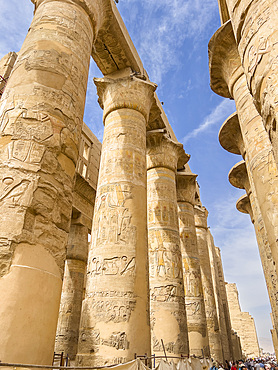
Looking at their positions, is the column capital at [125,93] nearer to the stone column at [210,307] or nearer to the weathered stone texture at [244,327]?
the stone column at [210,307]

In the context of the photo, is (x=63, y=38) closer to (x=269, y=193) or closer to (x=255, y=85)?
(x=255, y=85)

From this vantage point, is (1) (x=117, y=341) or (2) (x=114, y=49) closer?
(1) (x=117, y=341)

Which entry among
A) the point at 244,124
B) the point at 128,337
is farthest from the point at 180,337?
the point at 244,124

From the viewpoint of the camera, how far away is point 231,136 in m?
8.67

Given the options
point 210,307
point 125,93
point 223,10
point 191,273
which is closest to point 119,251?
point 125,93

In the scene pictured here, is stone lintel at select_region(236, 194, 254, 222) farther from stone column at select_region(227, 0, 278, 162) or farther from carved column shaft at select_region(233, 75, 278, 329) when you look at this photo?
stone column at select_region(227, 0, 278, 162)

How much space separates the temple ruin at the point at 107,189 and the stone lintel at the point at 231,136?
37mm

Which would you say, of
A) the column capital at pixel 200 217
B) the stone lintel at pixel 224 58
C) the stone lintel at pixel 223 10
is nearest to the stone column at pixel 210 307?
the column capital at pixel 200 217

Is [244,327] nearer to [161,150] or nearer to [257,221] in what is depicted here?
[161,150]

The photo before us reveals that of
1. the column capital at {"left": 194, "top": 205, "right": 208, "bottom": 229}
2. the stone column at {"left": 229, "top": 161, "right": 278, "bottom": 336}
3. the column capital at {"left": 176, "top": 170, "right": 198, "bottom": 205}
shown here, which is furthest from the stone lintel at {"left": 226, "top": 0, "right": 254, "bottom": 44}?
the column capital at {"left": 194, "top": 205, "right": 208, "bottom": 229}

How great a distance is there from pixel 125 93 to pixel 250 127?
3.89 metres

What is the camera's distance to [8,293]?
2.24 meters

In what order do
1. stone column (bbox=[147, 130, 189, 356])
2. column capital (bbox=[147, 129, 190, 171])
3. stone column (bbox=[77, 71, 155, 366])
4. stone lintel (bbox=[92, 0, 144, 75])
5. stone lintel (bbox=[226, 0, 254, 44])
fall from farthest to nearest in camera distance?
1. column capital (bbox=[147, 129, 190, 171])
2. stone lintel (bbox=[92, 0, 144, 75])
3. stone column (bbox=[147, 130, 189, 356])
4. stone column (bbox=[77, 71, 155, 366])
5. stone lintel (bbox=[226, 0, 254, 44])

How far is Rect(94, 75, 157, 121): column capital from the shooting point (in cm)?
795
